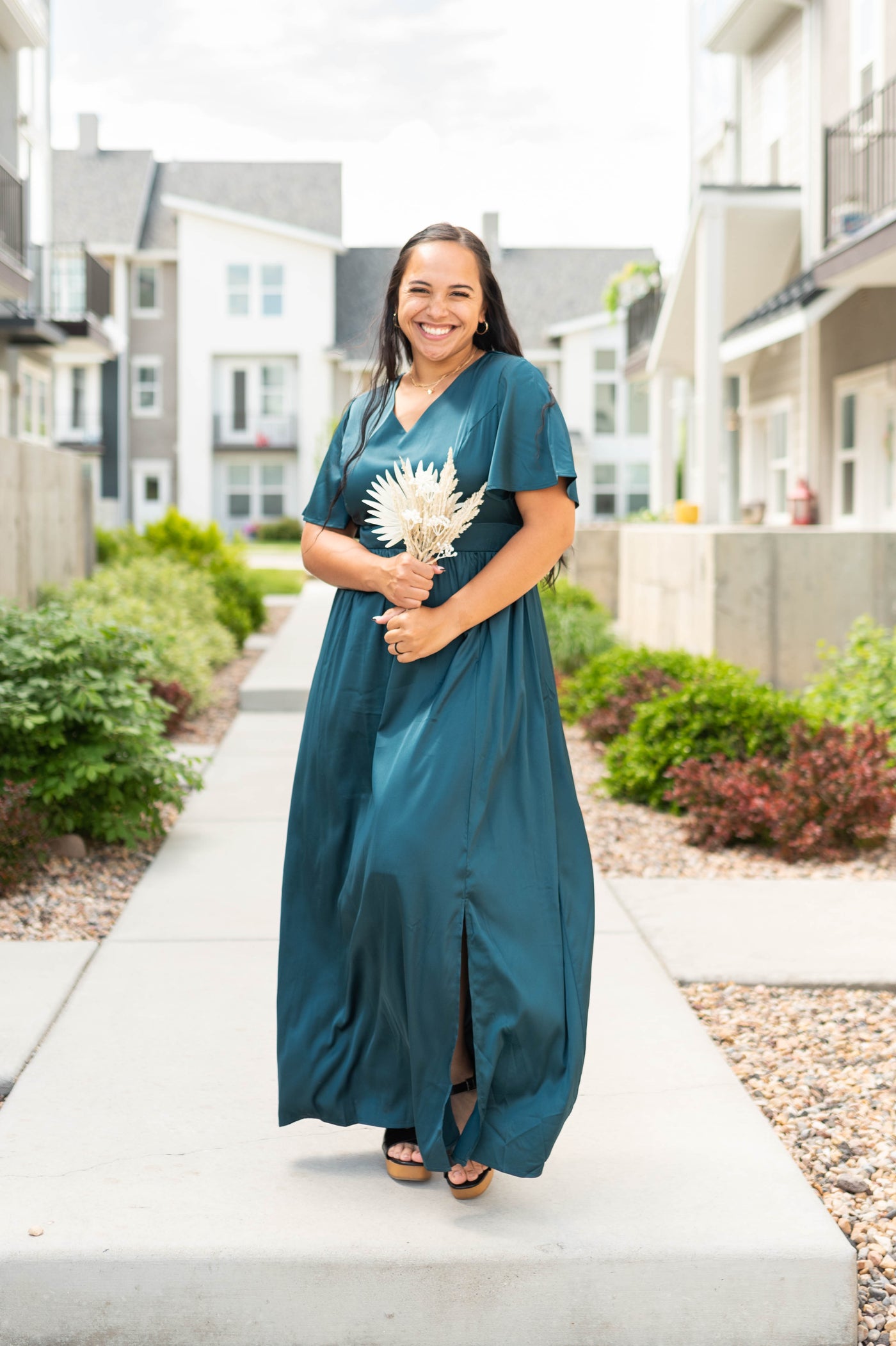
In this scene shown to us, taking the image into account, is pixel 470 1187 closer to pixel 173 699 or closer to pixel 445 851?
pixel 445 851

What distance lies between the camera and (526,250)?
4334cm

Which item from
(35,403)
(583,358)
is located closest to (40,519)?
(35,403)

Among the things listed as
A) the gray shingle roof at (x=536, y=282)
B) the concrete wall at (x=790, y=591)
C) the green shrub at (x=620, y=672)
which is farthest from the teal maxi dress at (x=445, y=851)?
the gray shingle roof at (x=536, y=282)

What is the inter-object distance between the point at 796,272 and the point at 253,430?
26455 mm

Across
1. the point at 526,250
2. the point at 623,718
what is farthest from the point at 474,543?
the point at 526,250

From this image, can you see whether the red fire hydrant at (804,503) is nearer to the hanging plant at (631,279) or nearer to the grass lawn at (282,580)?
the hanging plant at (631,279)

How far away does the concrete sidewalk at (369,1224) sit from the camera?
2.41 m

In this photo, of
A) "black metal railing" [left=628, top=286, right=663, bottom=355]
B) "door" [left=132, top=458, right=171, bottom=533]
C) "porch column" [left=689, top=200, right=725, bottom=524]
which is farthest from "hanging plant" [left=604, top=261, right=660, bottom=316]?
"door" [left=132, top=458, right=171, bottom=533]

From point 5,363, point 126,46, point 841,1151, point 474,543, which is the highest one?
point 126,46

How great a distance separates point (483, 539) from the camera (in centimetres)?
263

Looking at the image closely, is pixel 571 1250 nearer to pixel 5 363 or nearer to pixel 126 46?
pixel 126 46

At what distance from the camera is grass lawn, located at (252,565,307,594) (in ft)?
75.3

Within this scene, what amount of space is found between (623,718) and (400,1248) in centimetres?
569

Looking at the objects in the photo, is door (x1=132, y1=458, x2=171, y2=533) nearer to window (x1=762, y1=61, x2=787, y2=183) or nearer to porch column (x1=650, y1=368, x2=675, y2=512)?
porch column (x1=650, y1=368, x2=675, y2=512)
